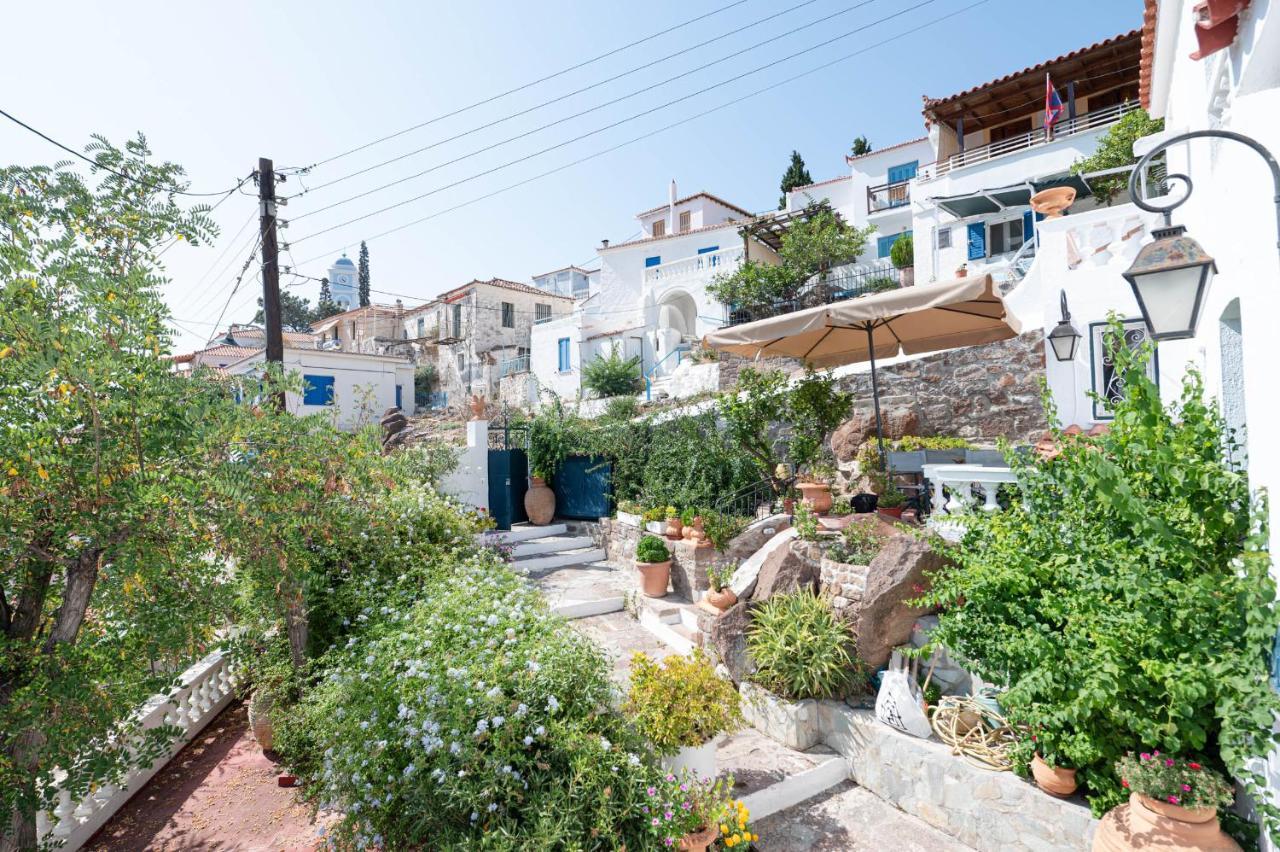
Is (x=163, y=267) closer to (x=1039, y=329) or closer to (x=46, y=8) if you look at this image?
(x=46, y=8)

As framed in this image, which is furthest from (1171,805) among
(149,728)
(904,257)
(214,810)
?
(904,257)

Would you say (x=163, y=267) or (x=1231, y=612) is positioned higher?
(x=163, y=267)

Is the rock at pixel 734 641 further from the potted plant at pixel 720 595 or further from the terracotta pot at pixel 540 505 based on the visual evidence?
the terracotta pot at pixel 540 505

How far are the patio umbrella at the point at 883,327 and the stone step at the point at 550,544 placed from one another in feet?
15.7

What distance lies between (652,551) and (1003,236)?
52.7 ft

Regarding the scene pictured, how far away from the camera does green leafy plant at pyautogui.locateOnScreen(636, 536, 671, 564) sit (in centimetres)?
776

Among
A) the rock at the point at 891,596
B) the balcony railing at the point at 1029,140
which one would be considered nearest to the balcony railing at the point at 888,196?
the balcony railing at the point at 1029,140

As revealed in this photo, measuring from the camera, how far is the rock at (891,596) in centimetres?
460

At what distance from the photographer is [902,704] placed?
169 inches

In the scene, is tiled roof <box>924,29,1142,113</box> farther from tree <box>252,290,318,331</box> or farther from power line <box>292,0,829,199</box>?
tree <box>252,290,318,331</box>

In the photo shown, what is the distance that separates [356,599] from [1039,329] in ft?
35.6

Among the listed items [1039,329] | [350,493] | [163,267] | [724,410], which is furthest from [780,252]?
[163,267]

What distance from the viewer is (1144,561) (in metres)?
3.20

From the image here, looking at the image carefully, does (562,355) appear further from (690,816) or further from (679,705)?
(690,816)
